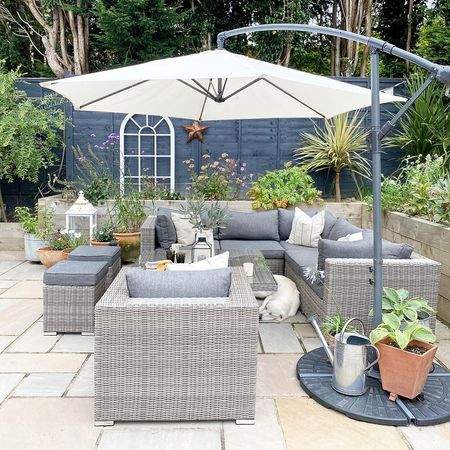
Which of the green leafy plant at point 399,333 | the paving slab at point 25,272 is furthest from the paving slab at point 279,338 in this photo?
the paving slab at point 25,272

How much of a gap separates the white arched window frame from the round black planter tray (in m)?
5.08

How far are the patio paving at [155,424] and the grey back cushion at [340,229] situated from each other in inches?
61.8

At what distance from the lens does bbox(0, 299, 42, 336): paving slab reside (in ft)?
12.5

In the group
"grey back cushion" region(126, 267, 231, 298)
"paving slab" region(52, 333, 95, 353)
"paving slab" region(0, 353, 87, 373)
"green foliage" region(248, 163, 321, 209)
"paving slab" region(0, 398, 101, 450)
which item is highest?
"green foliage" region(248, 163, 321, 209)

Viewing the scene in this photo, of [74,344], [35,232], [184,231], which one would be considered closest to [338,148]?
[184,231]

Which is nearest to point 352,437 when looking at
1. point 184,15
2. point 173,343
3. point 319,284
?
point 173,343

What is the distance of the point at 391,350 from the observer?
2.67 meters

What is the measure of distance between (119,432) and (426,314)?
1.92 meters

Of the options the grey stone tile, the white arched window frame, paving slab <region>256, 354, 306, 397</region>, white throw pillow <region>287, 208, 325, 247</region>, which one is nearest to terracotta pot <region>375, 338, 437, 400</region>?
paving slab <region>256, 354, 306, 397</region>

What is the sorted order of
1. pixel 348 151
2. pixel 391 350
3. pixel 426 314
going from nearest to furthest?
pixel 391 350
pixel 426 314
pixel 348 151

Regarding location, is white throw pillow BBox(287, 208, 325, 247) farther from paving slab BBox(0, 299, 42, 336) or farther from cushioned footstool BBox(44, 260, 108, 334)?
paving slab BBox(0, 299, 42, 336)

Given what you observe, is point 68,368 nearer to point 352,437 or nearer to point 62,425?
point 62,425

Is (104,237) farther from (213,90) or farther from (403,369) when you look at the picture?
(403,369)

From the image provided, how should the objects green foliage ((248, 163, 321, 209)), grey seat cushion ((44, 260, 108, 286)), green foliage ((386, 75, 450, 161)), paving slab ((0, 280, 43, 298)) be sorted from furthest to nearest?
1. green foliage ((386, 75, 450, 161))
2. green foliage ((248, 163, 321, 209))
3. paving slab ((0, 280, 43, 298))
4. grey seat cushion ((44, 260, 108, 286))
